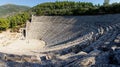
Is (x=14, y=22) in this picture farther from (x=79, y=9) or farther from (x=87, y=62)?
(x=87, y=62)

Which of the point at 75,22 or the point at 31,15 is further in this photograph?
the point at 31,15

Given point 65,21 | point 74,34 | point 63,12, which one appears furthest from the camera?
point 63,12

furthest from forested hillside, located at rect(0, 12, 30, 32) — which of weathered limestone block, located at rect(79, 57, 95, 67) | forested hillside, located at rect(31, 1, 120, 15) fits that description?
Answer: weathered limestone block, located at rect(79, 57, 95, 67)

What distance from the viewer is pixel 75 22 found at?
6519 centimetres

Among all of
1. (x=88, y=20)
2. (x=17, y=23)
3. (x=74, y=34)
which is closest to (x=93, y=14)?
(x=88, y=20)

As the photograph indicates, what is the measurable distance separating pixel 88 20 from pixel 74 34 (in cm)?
724

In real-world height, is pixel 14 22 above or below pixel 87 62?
below

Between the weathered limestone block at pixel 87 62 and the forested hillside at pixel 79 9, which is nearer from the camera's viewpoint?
the weathered limestone block at pixel 87 62

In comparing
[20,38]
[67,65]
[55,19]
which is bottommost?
[20,38]

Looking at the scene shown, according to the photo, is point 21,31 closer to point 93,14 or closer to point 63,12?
point 63,12

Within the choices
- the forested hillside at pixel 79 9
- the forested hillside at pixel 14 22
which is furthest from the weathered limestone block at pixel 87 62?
the forested hillside at pixel 14 22

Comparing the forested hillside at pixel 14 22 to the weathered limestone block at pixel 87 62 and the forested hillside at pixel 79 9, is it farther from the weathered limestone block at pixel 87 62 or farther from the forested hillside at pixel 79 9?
the weathered limestone block at pixel 87 62

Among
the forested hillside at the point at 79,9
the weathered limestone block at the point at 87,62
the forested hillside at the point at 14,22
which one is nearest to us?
the weathered limestone block at the point at 87,62

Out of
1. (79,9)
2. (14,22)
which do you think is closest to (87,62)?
(79,9)
